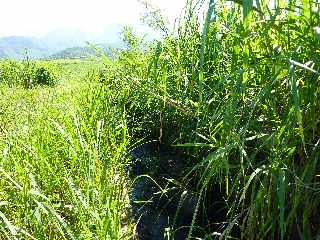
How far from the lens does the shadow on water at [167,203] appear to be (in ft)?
7.22

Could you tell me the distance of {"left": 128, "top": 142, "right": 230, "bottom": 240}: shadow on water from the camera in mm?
2201

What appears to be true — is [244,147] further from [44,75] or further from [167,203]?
[44,75]

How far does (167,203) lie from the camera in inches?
88.0

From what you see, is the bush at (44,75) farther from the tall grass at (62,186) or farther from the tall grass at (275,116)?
the tall grass at (275,116)

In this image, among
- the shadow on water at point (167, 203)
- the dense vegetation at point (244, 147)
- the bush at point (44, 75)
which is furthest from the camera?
the bush at point (44, 75)

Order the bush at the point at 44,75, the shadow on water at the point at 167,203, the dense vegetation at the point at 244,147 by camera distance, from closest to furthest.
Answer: the dense vegetation at the point at 244,147
the shadow on water at the point at 167,203
the bush at the point at 44,75

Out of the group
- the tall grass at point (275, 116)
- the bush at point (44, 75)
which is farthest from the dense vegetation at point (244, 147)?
the bush at point (44, 75)

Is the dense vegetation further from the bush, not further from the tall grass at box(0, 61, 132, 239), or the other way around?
the bush

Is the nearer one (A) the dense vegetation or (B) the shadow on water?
(A) the dense vegetation

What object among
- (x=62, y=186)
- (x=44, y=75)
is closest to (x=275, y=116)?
(x=62, y=186)

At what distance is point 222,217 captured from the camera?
232 cm

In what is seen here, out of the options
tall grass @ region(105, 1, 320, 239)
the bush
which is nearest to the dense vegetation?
tall grass @ region(105, 1, 320, 239)

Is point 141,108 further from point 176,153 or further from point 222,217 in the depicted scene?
point 222,217

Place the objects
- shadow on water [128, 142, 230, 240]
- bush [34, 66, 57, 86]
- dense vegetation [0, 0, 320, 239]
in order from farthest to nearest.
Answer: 1. bush [34, 66, 57, 86]
2. shadow on water [128, 142, 230, 240]
3. dense vegetation [0, 0, 320, 239]
